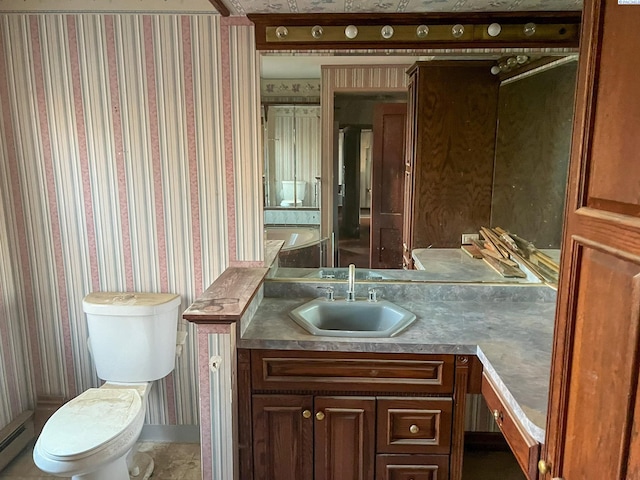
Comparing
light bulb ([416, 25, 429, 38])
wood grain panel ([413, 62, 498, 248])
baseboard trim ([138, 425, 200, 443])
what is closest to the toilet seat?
baseboard trim ([138, 425, 200, 443])

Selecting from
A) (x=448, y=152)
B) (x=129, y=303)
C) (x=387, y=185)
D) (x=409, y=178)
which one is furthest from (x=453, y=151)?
(x=129, y=303)

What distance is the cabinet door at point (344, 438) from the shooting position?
177cm

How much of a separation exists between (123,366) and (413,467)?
1.39 m

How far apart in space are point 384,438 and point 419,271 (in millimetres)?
829

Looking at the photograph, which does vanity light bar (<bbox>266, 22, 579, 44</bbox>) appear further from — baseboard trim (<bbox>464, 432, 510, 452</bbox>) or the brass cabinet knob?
baseboard trim (<bbox>464, 432, 510, 452</bbox>)

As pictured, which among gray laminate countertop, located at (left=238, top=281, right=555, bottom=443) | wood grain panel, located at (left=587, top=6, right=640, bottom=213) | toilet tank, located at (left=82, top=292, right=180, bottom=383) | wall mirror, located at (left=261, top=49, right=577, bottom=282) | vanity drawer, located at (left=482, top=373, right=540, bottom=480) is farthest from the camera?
toilet tank, located at (left=82, top=292, right=180, bottom=383)

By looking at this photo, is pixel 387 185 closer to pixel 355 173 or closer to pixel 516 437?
pixel 355 173

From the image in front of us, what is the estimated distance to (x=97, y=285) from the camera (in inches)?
93.7

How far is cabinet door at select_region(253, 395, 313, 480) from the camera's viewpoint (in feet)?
5.87

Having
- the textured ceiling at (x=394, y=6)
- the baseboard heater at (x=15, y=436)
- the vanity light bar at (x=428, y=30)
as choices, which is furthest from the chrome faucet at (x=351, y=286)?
the baseboard heater at (x=15, y=436)

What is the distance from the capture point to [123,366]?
2225 millimetres

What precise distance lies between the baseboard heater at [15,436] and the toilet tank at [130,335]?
0.57 m

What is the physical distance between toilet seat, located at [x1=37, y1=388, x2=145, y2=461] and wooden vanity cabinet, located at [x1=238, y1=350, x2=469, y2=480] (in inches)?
19.4

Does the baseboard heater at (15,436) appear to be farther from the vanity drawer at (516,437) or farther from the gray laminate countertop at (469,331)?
the vanity drawer at (516,437)
